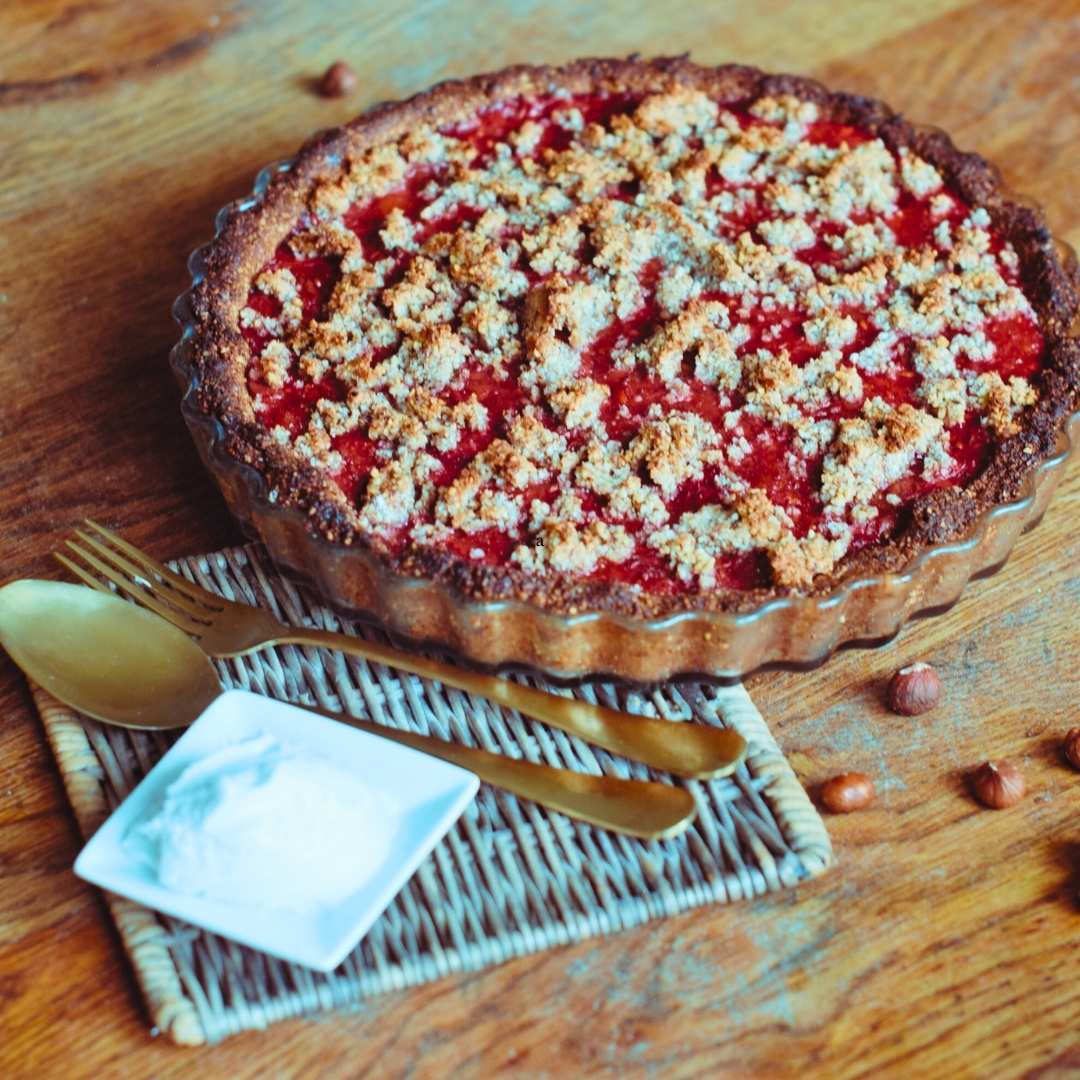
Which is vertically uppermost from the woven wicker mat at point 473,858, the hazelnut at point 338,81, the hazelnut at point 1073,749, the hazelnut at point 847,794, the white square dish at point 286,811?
the hazelnut at point 338,81

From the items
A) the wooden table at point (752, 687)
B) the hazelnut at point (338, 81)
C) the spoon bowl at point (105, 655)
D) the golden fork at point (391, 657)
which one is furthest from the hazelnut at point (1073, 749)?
the hazelnut at point (338, 81)

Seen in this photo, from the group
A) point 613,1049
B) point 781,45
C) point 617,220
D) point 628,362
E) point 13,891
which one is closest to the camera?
point 613,1049

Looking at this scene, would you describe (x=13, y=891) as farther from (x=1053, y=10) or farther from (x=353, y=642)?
(x=1053, y=10)

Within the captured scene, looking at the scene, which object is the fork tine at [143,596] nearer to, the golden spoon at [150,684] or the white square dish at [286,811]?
the golden spoon at [150,684]

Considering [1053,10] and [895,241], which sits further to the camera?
[1053,10]

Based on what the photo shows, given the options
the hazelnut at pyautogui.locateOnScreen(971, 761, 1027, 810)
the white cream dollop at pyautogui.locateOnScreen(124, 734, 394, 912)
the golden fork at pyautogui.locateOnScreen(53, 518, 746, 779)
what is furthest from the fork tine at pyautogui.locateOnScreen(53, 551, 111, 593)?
the hazelnut at pyautogui.locateOnScreen(971, 761, 1027, 810)

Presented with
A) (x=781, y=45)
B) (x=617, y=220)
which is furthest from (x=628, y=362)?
(x=781, y=45)
